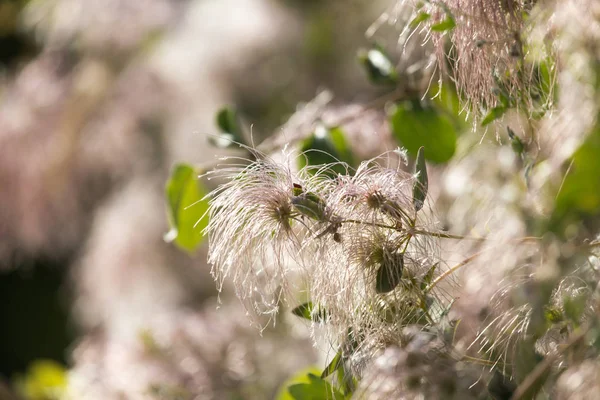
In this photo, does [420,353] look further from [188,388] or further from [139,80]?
[139,80]

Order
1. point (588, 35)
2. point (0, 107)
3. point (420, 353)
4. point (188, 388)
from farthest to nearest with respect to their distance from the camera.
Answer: point (0, 107) → point (188, 388) → point (588, 35) → point (420, 353)

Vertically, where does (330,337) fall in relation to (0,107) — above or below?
above

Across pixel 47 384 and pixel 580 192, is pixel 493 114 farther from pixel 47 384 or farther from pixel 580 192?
pixel 47 384

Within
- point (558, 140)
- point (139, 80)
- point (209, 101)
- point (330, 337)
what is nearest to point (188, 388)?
point (330, 337)

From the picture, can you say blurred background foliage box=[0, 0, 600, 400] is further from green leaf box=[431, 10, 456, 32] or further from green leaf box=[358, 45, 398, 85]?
green leaf box=[431, 10, 456, 32]

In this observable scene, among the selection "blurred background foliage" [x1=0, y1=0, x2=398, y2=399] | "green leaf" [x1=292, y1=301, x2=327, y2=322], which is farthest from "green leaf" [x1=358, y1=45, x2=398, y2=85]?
"blurred background foliage" [x1=0, y1=0, x2=398, y2=399]

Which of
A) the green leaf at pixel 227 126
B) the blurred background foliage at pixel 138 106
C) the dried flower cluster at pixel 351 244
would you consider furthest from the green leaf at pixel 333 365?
the blurred background foliage at pixel 138 106

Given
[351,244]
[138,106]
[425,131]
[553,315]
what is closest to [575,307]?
[553,315]
